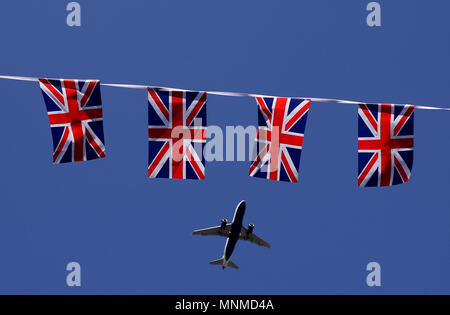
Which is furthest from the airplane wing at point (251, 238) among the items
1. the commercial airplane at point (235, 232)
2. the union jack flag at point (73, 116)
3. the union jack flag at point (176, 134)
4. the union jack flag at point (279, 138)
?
the union jack flag at point (73, 116)

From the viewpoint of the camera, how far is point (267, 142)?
87.2 ft

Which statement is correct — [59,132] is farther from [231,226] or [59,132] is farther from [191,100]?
[231,226]

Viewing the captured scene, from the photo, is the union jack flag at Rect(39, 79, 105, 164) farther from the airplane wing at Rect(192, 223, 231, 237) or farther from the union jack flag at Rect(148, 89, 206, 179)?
the airplane wing at Rect(192, 223, 231, 237)

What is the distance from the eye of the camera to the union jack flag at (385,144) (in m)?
27.3

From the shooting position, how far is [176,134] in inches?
1041

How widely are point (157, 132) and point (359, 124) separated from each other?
6639mm

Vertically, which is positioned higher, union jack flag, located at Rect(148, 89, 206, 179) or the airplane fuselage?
union jack flag, located at Rect(148, 89, 206, 179)

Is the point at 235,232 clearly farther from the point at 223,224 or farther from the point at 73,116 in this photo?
the point at 73,116

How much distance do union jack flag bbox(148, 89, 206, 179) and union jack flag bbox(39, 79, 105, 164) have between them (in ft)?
5.88

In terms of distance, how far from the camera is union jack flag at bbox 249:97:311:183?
2639 centimetres

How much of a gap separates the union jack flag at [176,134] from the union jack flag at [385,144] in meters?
5.31

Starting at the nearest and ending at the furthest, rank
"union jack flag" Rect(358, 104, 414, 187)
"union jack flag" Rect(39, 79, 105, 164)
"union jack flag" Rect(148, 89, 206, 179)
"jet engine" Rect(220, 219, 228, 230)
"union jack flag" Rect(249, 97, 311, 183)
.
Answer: "union jack flag" Rect(39, 79, 105, 164)
"union jack flag" Rect(148, 89, 206, 179)
"union jack flag" Rect(249, 97, 311, 183)
"union jack flag" Rect(358, 104, 414, 187)
"jet engine" Rect(220, 219, 228, 230)

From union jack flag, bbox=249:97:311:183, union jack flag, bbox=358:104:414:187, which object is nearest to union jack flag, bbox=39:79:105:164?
union jack flag, bbox=249:97:311:183

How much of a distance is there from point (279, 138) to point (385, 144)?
12.2ft
